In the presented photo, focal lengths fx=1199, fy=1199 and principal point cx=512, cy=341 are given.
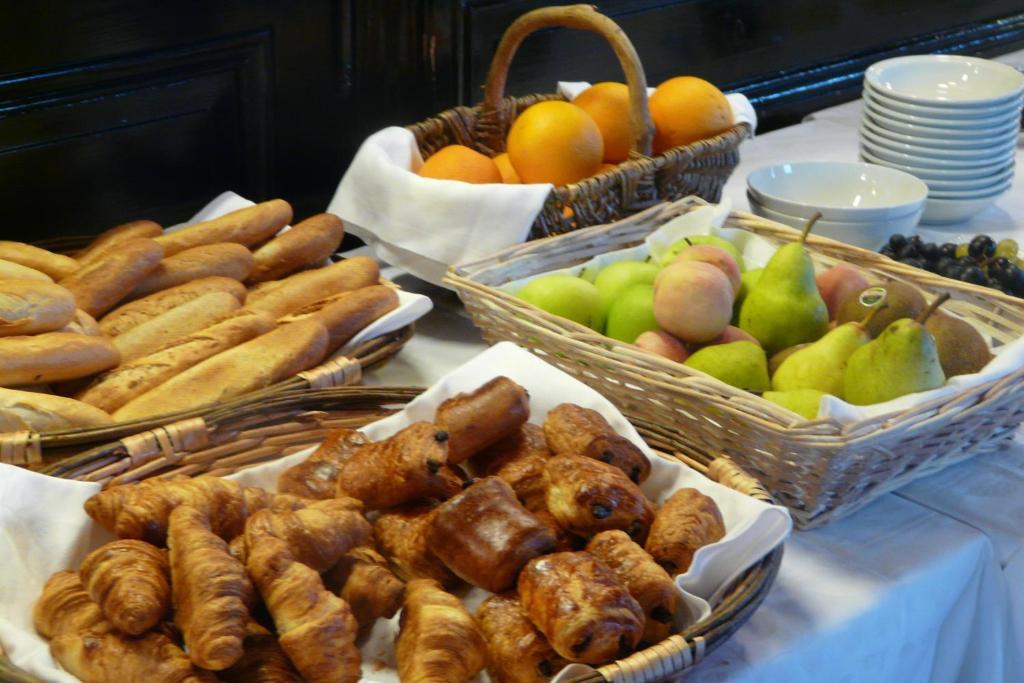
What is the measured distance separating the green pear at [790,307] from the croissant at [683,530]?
288mm

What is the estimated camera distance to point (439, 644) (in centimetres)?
67

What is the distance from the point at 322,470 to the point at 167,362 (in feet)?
0.73

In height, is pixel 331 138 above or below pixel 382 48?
below

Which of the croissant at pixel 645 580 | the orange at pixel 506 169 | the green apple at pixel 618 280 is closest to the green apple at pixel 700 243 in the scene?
the green apple at pixel 618 280

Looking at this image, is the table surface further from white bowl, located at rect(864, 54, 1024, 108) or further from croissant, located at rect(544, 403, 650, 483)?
white bowl, located at rect(864, 54, 1024, 108)

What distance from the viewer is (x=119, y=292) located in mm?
1069

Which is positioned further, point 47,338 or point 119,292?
point 119,292

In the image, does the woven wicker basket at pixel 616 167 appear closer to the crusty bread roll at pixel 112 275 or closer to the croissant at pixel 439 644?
the crusty bread roll at pixel 112 275

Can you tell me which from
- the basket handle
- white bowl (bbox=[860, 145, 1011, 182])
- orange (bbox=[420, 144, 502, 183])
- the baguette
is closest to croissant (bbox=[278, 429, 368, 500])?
the baguette

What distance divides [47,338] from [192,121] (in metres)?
0.56

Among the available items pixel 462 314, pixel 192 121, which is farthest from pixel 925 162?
pixel 192 121

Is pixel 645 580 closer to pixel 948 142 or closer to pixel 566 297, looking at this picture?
pixel 566 297

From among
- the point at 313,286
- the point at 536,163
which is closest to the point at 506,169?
the point at 536,163

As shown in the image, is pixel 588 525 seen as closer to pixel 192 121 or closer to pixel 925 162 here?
pixel 192 121
